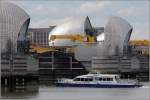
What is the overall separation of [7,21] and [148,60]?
2563 centimetres

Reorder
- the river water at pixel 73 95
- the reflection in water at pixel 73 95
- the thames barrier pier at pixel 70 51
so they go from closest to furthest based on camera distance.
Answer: the river water at pixel 73 95 < the reflection in water at pixel 73 95 < the thames barrier pier at pixel 70 51

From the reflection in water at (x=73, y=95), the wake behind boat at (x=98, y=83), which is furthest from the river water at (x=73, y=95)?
the wake behind boat at (x=98, y=83)

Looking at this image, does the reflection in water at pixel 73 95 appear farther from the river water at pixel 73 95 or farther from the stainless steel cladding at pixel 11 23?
the stainless steel cladding at pixel 11 23

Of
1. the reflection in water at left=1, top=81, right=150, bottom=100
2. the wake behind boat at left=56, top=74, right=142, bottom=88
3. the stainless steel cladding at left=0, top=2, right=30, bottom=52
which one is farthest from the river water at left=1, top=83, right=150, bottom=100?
the stainless steel cladding at left=0, top=2, right=30, bottom=52

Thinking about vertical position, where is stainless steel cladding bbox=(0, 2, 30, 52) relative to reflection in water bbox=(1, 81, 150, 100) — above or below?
above

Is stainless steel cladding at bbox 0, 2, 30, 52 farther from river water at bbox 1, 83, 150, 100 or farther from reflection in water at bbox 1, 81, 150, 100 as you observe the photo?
river water at bbox 1, 83, 150, 100

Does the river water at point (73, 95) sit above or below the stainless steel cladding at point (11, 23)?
below

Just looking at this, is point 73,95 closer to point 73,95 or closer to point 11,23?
point 73,95

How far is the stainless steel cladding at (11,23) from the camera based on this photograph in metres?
65.6

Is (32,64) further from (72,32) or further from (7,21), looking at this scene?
(72,32)

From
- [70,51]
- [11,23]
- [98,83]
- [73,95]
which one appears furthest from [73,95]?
[70,51]

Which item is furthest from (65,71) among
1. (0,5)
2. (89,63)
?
(0,5)

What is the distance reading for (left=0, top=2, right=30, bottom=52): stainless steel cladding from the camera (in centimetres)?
6562

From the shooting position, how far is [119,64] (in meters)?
80.9
